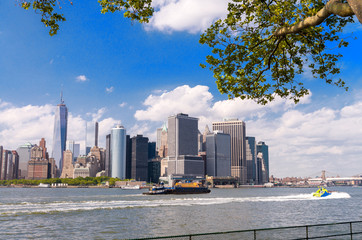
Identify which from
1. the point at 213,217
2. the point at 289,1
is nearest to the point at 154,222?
the point at 213,217

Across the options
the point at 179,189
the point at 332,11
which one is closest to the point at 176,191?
the point at 179,189

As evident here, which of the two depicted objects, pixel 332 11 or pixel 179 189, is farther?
pixel 179 189

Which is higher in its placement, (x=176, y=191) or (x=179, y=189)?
(x=179, y=189)

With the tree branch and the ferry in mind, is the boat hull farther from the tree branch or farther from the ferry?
the tree branch

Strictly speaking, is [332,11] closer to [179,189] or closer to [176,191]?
[176,191]

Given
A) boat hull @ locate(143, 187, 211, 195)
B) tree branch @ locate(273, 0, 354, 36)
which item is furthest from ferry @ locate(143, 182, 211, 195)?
tree branch @ locate(273, 0, 354, 36)

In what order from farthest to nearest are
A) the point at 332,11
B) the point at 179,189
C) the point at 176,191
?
the point at 179,189, the point at 176,191, the point at 332,11

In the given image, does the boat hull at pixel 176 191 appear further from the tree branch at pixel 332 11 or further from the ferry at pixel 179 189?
the tree branch at pixel 332 11

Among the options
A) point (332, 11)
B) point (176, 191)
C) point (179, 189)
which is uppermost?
point (332, 11)

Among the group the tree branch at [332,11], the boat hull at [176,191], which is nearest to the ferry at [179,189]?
the boat hull at [176,191]

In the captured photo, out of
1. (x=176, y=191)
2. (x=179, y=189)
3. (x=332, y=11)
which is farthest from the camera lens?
(x=179, y=189)

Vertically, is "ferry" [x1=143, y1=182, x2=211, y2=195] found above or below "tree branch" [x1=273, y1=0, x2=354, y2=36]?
below

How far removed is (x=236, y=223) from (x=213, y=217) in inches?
327

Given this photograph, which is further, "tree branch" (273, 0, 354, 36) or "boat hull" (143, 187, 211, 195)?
"boat hull" (143, 187, 211, 195)
